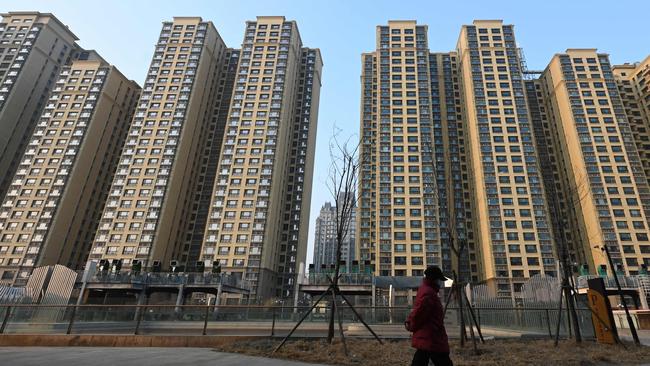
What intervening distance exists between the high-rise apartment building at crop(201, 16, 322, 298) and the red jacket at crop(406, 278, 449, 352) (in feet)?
215


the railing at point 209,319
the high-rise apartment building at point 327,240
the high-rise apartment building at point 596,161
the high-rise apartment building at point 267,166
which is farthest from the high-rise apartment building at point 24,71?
the high-rise apartment building at point 596,161

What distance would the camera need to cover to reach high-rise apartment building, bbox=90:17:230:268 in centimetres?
7094

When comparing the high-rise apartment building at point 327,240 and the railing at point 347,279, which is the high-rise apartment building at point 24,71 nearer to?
the railing at point 347,279

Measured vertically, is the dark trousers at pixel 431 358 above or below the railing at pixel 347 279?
below

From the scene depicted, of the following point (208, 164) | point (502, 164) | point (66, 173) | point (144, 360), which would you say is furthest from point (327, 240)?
point (144, 360)

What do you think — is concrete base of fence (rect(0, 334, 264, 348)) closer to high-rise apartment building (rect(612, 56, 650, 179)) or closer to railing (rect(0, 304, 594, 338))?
railing (rect(0, 304, 594, 338))

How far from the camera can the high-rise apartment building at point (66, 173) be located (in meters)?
71.2

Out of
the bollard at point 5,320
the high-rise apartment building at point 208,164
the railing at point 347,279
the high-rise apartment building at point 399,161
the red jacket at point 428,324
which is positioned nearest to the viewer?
the red jacket at point 428,324

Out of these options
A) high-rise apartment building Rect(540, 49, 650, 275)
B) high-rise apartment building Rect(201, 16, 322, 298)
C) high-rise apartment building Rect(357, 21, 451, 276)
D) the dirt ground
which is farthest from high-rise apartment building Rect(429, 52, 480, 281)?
the dirt ground

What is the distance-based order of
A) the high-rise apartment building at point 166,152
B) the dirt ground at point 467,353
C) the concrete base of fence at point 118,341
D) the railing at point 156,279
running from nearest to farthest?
the dirt ground at point 467,353 < the concrete base of fence at point 118,341 < the railing at point 156,279 < the high-rise apartment building at point 166,152

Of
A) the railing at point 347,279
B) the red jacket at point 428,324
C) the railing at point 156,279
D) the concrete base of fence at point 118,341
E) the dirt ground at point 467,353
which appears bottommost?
the concrete base of fence at point 118,341

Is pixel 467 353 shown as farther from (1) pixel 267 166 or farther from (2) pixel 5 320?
(1) pixel 267 166

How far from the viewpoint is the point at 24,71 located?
304ft

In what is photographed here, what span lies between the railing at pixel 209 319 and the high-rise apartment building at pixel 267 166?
170 feet
